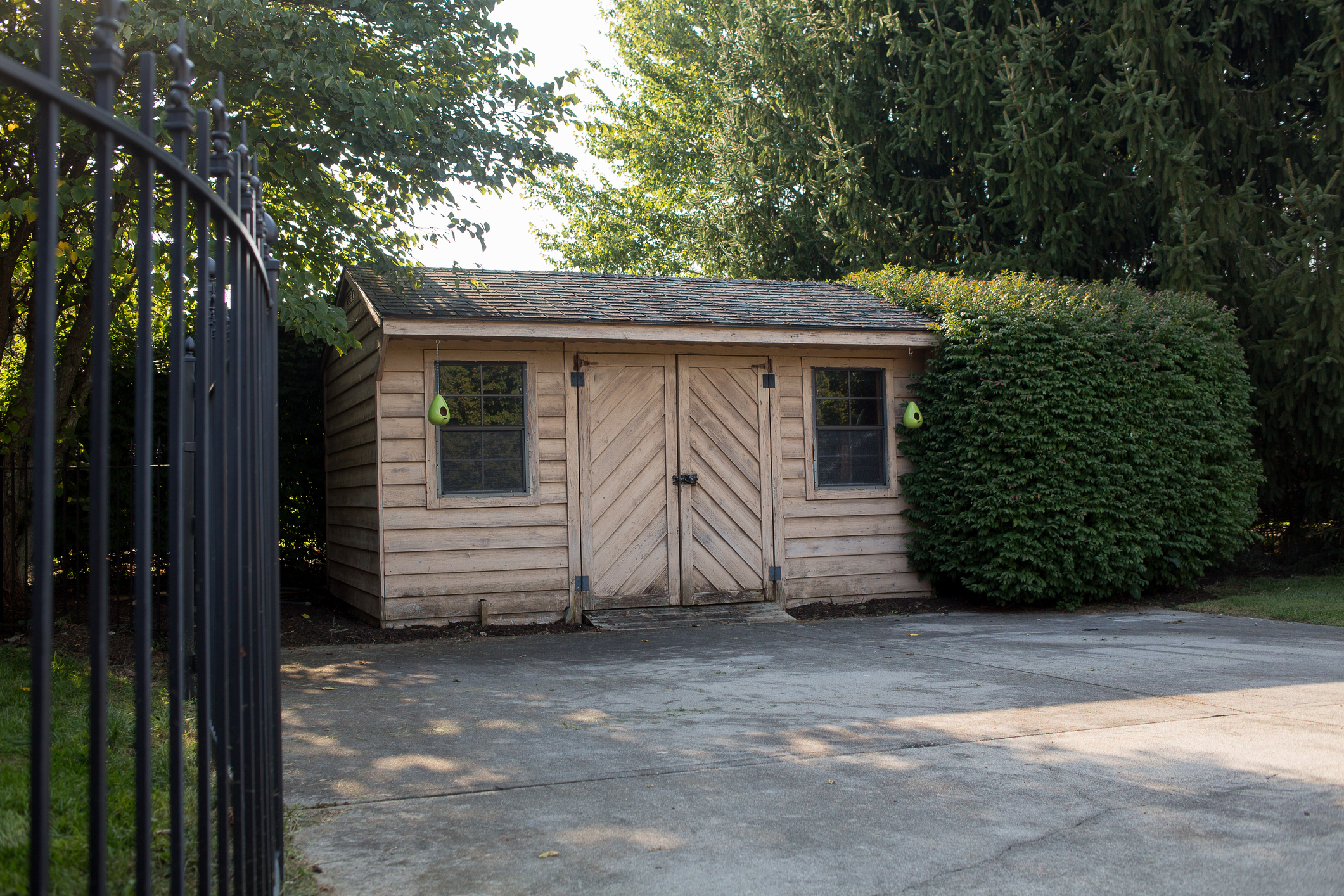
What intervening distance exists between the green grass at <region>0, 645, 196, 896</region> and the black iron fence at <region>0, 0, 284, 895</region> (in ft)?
0.55

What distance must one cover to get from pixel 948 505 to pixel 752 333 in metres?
2.42

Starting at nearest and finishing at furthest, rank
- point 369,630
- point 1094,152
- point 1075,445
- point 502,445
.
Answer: point 369,630 → point 502,445 → point 1075,445 → point 1094,152

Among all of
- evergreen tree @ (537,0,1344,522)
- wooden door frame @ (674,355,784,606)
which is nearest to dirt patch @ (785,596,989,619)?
wooden door frame @ (674,355,784,606)

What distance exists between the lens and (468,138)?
24.8ft

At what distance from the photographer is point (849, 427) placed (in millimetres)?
9766

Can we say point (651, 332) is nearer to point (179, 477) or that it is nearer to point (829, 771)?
point (829, 771)

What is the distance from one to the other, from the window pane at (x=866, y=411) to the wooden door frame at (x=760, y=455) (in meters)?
0.87

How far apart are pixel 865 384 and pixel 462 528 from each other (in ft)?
13.4

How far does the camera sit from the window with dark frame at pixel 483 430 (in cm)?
848

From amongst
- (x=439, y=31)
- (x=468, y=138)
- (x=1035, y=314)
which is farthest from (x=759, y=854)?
(x=1035, y=314)

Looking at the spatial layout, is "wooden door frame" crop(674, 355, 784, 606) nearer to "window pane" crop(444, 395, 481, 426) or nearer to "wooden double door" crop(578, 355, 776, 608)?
"wooden double door" crop(578, 355, 776, 608)

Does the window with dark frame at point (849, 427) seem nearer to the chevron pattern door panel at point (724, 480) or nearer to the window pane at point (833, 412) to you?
the window pane at point (833, 412)

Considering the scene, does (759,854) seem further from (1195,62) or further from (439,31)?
(1195,62)

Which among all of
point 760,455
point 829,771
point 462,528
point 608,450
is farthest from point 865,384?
point 829,771
